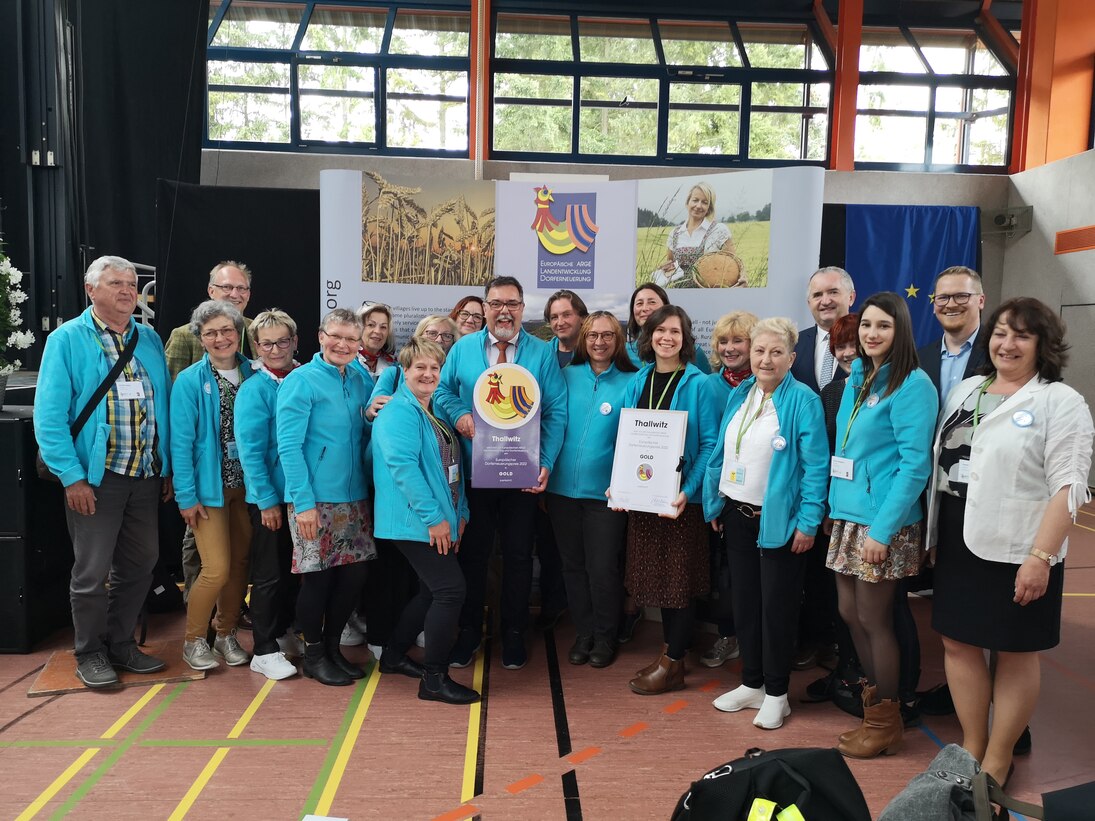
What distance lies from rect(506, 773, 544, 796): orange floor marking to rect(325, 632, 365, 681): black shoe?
1074mm

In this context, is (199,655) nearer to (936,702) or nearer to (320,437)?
(320,437)

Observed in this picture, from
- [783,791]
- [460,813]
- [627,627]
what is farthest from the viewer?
[627,627]

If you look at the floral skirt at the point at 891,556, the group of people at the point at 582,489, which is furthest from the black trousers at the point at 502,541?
the floral skirt at the point at 891,556

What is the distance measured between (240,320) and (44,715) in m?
1.75

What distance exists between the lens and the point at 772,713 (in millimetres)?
2799

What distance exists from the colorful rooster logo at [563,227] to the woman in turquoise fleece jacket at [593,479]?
6.27ft

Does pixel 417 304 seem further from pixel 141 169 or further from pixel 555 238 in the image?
pixel 141 169

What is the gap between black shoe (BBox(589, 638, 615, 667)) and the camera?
3.38 m

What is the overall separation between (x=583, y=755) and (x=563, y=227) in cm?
349

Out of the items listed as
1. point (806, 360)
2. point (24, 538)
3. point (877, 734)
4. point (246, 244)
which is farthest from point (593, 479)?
point (246, 244)

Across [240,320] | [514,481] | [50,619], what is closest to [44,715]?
[50,619]

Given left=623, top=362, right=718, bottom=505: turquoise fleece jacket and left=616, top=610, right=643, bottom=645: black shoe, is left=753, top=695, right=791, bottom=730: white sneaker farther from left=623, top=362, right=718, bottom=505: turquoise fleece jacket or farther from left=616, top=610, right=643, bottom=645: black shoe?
Answer: left=616, top=610, right=643, bottom=645: black shoe

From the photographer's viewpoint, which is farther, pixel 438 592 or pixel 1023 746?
pixel 438 592

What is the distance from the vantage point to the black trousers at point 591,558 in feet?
10.6
